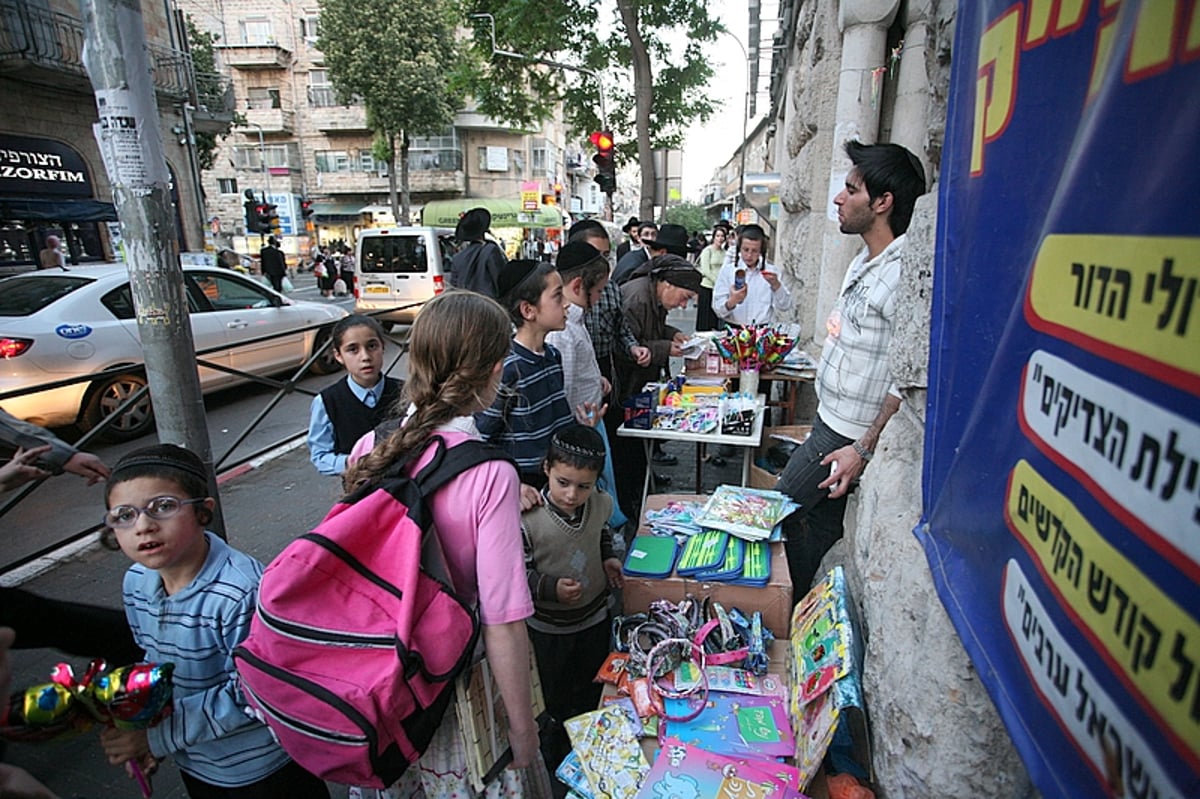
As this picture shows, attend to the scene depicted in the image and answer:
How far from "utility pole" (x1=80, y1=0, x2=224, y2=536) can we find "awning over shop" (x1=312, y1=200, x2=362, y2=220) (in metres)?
38.3

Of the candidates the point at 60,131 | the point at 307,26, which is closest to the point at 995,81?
the point at 60,131

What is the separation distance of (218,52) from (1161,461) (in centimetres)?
4410

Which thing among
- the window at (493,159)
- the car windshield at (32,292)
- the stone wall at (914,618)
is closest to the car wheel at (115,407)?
the car windshield at (32,292)

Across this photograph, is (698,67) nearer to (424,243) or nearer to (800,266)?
(424,243)

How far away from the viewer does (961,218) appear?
1280mm

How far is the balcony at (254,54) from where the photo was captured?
3425cm

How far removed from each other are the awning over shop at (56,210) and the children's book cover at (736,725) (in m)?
15.9

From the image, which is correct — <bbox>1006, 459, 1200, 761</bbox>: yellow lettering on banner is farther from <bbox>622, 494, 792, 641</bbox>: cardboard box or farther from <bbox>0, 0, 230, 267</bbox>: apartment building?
<bbox>0, 0, 230, 267</bbox>: apartment building

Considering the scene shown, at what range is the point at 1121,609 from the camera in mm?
714

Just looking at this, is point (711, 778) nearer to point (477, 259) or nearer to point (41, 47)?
point (477, 259)

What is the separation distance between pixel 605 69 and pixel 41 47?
11900 millimetres

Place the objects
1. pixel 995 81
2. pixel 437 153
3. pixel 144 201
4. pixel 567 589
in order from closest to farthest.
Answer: pixel 995 81
pixel 567 589
pixel 144 201
pixel 437 153

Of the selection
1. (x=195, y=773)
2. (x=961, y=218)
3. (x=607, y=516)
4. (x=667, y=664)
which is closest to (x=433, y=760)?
(x=195, y=773)

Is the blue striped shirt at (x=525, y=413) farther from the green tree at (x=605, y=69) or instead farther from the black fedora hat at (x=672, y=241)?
the green tree at (x=605, y=69)
